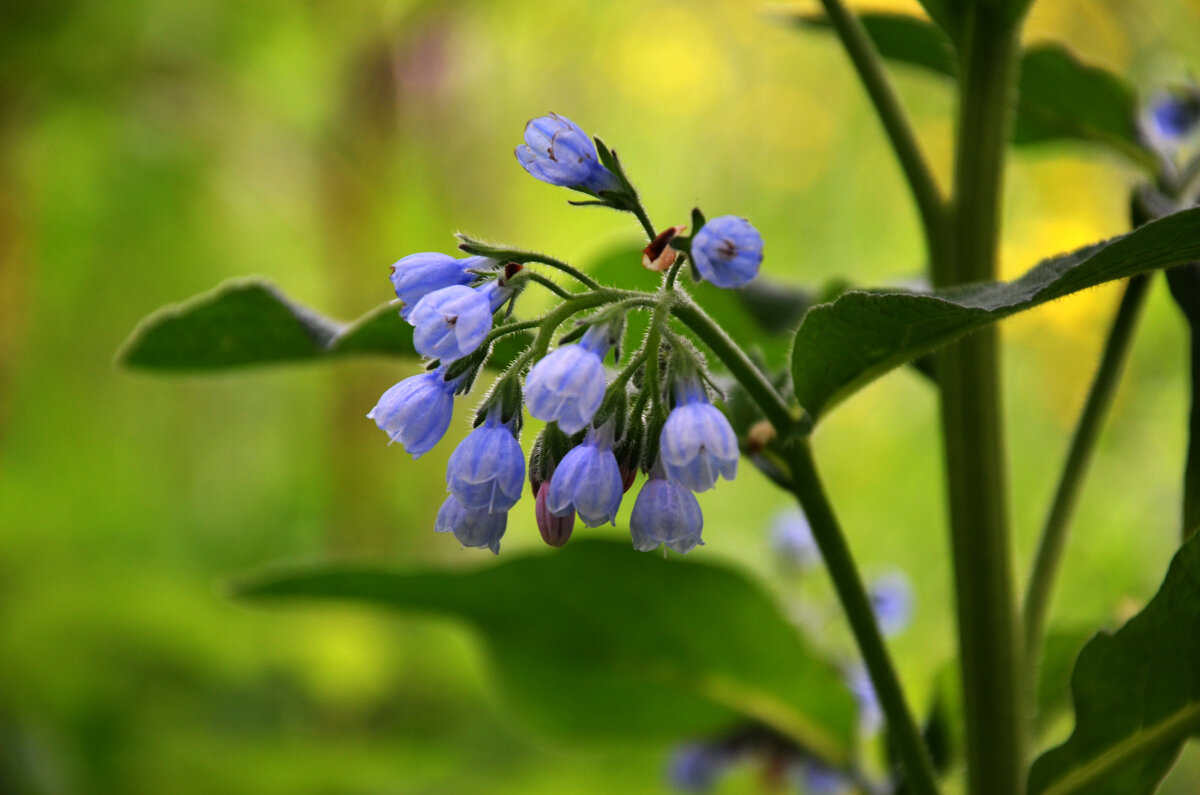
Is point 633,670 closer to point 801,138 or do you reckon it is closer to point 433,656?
point 433,656

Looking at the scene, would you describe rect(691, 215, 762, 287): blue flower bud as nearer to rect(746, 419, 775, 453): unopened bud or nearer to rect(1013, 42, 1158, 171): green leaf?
rect(746, 419, 775, 453): unopened bud

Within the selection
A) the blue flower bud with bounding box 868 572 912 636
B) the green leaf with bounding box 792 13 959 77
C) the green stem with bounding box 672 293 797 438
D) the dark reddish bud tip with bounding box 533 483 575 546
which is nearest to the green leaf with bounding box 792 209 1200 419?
the green stem with bounding box 672 293 797 438

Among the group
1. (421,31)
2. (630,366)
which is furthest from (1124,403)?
(630,366)

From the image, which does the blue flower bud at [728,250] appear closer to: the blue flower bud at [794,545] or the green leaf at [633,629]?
the green leaf at [633,629]

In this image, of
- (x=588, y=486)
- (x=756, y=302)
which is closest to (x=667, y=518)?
(x=588, y=486)

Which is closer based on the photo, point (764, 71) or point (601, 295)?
point (601, 295)

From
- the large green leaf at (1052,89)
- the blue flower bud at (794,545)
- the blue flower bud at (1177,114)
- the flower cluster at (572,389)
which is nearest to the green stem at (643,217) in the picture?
the flower cluster at (572,389)

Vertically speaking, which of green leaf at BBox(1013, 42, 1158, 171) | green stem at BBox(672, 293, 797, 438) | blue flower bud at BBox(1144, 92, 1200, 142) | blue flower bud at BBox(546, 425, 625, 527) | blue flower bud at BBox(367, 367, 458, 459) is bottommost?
blue flower bud at BBox(546, 425, 625, 527)
